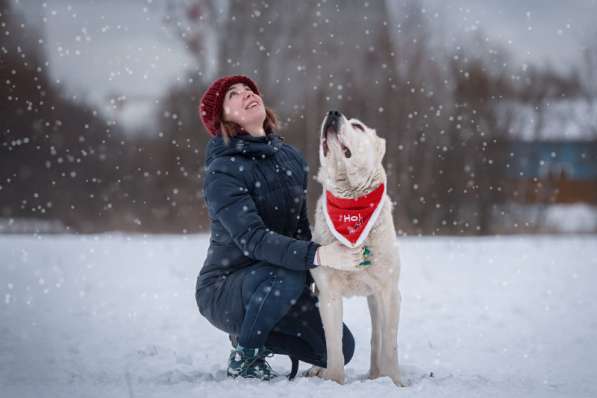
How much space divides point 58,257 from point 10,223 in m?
6.13

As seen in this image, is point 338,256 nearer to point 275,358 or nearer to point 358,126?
point 358,126

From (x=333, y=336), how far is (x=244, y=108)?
1368mm

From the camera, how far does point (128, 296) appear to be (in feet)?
20.6

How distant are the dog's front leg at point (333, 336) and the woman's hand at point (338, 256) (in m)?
0.21

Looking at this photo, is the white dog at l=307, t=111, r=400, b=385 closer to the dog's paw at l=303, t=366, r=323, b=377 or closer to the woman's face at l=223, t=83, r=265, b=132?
the dog's paw at l=303, t=366, r=323, b=377

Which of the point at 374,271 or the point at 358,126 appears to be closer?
the point at 374,271

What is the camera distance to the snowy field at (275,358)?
9.51ft

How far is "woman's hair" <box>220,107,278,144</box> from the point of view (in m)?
3.19

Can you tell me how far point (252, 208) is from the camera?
2.96 m

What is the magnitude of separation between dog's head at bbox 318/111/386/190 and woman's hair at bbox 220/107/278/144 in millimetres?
526

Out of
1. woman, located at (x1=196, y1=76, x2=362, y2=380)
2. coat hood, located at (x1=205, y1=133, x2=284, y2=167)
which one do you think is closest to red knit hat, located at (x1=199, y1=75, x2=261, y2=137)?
woman, located at (x1=196, y1=76, x2=362, y2=380)

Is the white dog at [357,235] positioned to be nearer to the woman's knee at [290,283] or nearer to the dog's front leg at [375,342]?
the dog's front leg at [375,342]

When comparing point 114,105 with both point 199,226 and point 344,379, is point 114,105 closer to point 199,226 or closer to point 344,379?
point 199,226

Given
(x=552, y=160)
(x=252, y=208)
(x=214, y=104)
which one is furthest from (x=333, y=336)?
(x=552, y=160)
